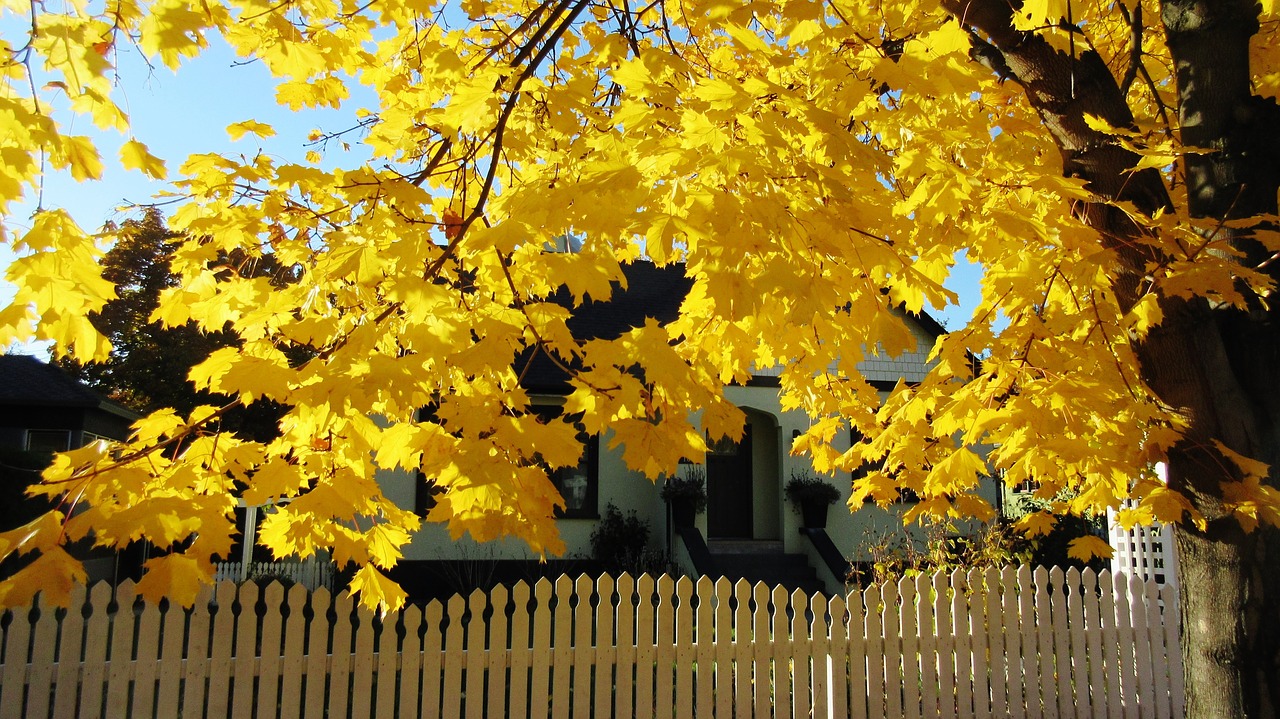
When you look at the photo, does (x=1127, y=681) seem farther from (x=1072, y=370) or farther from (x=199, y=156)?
(x=199, y=156)

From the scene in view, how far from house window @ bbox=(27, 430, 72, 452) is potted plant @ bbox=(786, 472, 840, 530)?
46.2ft

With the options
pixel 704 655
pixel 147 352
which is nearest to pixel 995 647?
pixel 704 655

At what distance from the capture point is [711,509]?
1334 centimetres

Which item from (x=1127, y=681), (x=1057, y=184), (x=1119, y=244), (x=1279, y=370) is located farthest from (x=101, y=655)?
(x=1127, y=681)

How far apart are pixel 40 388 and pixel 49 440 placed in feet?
3.72

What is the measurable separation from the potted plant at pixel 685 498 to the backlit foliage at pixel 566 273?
7395 millimetres

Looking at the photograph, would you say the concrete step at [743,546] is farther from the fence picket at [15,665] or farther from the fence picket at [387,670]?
the fence picket at [15,665]

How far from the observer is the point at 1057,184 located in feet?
10.9

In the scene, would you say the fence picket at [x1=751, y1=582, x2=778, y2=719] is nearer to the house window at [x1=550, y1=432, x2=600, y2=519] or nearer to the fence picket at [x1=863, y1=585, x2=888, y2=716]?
the fence picket at [x1=863, y1=585, x2=888, y2=716]

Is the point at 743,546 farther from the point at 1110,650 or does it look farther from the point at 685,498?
the point at 1110,650

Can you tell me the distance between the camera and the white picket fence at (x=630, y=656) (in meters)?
4.37

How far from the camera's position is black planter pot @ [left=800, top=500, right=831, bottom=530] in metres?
12.6

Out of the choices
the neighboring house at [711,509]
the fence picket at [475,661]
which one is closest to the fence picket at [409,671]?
the fence picket at [475,661]

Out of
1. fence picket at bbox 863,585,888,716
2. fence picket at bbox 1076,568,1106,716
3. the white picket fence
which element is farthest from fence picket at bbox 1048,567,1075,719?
fence picket at bbox 863,585,888,716
